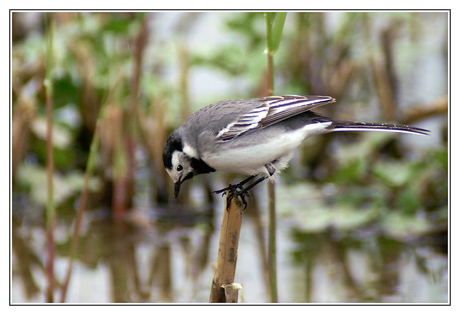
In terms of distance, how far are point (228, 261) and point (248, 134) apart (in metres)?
0.65

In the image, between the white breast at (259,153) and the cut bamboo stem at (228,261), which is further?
the white breast at (259,153)

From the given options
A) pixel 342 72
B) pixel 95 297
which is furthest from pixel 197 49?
pixel 95 297

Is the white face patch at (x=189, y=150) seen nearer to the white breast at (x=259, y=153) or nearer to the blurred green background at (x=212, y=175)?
the white breast at (x=259, y=153)

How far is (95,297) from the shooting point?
12.3ft

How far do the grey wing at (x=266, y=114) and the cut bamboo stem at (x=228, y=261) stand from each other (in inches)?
16.3

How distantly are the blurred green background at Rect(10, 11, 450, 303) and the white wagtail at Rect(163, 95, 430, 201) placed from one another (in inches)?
47.2

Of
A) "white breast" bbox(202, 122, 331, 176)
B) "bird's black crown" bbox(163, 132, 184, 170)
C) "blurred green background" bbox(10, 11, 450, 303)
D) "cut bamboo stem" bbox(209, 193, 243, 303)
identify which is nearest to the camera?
"cut bamboo stem" bbox(209, 193, 243, 303)

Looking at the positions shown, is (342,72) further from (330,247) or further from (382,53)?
(330,247)

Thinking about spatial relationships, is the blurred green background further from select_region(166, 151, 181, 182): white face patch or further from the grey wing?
Result: the grey wing

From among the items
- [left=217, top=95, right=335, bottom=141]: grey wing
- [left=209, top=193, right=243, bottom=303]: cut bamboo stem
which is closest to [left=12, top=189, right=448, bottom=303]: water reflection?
[left=209, top=193, right=243, bottom=303]: cut bamboo stem

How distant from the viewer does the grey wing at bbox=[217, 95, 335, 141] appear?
2.54 metres

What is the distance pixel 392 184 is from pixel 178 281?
210 cm

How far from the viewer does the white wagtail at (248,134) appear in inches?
99.4

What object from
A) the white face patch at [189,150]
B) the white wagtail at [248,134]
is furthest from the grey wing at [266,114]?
the white face patch at [189,150]
